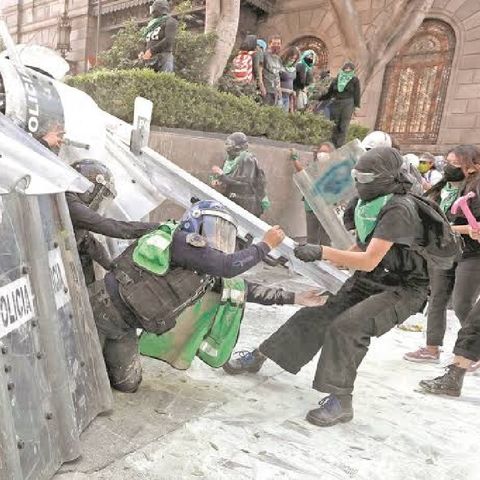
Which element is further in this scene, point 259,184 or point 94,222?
point 259,184

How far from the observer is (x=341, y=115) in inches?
381

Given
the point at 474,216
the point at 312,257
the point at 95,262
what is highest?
the point at 474,216

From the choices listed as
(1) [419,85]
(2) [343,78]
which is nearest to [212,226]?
(2) [343,78]

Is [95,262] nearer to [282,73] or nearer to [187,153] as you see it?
[187,153]

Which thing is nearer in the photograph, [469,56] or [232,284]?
[232,284]

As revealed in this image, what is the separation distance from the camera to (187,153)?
6801 mm

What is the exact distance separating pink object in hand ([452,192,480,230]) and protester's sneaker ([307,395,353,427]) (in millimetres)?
1660

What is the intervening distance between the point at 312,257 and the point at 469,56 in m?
13.8

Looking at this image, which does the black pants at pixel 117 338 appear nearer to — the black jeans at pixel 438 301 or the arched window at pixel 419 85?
the black jeans at pixel 438 301

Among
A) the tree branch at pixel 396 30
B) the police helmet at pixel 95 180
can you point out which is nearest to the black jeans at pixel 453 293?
the police helmet at pixel 95 180

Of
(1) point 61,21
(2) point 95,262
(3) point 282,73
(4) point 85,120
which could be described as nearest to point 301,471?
(2) point 95,262

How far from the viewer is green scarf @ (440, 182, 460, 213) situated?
3.85 meters

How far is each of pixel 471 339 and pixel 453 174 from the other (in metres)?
1.32

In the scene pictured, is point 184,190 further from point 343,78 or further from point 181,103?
point 343,78
